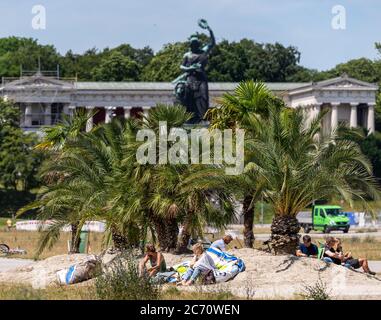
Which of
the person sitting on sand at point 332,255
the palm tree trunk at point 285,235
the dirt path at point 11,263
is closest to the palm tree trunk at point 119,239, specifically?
the dirt path at point 11,263

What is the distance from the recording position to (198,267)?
22.0 meters

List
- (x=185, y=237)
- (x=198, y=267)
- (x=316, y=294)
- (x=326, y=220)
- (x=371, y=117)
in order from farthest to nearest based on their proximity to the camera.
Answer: (x=371, y=117) → (x=326, y=220) → (x=185, y=237) → (x=198, y=267) → (x=316, y=294)

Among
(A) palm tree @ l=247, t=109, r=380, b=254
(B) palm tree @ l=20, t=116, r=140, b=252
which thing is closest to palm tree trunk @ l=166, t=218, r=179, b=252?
(B) palm tree @ l=20, t=116, r=140, b=252

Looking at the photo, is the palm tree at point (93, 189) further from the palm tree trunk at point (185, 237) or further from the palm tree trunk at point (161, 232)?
the palm tree trunk at point (185, 237)

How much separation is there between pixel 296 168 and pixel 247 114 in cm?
290

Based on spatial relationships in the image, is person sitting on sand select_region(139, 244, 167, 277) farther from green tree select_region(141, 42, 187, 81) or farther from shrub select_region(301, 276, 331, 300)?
green tree select_region(141, 42, 187, 81)

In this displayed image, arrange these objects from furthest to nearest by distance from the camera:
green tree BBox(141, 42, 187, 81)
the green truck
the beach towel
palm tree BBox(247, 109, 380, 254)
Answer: green tree BBox(141, 42, 187, 81) → the green truck → palm tree BBox(247, 109, 380, 254) → the beach towel

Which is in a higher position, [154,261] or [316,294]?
[316,294]

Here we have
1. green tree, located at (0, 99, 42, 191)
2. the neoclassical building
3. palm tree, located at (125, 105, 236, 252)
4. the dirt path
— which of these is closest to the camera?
palm tree, located at (125, 105, 236, 252)

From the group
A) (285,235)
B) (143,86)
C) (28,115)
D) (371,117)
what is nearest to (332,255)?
(285,235)

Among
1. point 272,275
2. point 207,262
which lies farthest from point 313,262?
point 207,262

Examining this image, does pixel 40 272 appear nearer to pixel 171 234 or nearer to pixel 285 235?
pixel 171 234

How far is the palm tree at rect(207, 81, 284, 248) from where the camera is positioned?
2522cm

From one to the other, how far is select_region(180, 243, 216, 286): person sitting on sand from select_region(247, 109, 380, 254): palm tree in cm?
262
